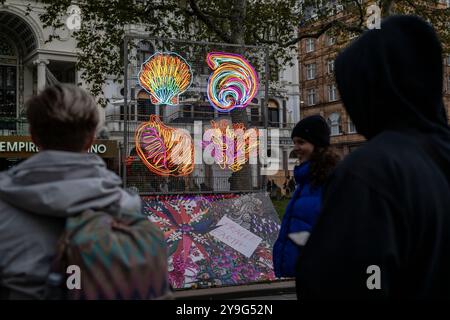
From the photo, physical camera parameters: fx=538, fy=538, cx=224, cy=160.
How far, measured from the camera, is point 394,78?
155 cm

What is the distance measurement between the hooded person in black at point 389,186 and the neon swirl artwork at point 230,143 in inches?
265

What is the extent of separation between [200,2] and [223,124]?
11175 mm

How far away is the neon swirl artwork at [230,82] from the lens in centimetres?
856

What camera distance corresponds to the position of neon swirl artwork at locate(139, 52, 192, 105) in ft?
26.5

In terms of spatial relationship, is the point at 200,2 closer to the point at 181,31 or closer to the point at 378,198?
the point at 181,31

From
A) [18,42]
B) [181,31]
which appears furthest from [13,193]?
[18,42]

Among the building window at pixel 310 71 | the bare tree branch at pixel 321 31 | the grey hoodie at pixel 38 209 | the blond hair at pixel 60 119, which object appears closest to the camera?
the grey hoodie at pixel 38 209

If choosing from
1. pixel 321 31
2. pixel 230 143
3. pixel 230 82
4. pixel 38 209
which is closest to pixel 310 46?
pixel 321 31

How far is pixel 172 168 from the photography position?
806 centimetres

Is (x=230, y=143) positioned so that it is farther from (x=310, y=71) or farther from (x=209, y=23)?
(x=310, y=71)

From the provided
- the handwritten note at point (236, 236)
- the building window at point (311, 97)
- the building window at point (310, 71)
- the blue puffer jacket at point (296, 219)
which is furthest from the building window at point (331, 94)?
the blue puffer jacket at point (296, 219)

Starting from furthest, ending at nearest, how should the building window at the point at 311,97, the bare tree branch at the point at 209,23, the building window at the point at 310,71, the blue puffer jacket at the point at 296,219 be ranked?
the building window at the point at 311,97 → the building window at the point at 310,71 → the bare tree branch at the point at 209,23 → the blue puffer jacket at the point at 296,219

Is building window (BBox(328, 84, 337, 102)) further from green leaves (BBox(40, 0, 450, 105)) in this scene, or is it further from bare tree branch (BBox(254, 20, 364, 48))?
bare tree branch (BBox(254, 20, 364, 48))

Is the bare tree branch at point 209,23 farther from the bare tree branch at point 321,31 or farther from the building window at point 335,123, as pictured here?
the building window at point 335,123
